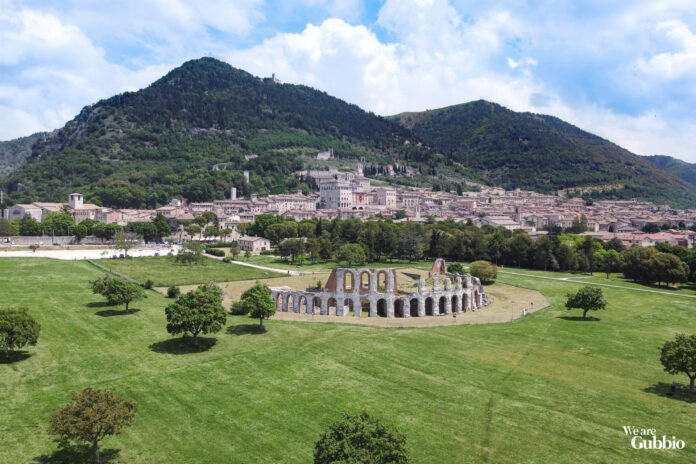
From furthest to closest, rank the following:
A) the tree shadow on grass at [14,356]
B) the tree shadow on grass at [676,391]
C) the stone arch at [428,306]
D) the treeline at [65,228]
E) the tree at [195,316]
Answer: the treeline at [65,228] < the stone arch at [428,306] < the tree at [195,316] < the tree shadow on grass at [14,356] < the tree shadow on grass at [676,391]

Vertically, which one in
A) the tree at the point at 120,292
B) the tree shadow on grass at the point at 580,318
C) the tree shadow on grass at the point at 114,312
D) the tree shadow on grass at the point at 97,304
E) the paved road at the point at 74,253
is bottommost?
the tree shadow on grass at the point at 580,318

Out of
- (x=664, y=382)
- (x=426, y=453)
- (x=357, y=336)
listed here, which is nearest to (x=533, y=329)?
(x=664, y=382)

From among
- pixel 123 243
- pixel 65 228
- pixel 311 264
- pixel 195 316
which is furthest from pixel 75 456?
pixel 65 228

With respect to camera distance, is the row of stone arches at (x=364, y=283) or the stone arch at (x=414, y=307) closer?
the row of stone arches at (x=364, y=283)

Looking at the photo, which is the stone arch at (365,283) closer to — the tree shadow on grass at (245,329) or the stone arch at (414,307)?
the stone arch at (414,307)

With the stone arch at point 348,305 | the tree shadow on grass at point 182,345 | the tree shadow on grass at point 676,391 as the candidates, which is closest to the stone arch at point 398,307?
Answer: the stone arch at point 348,305
